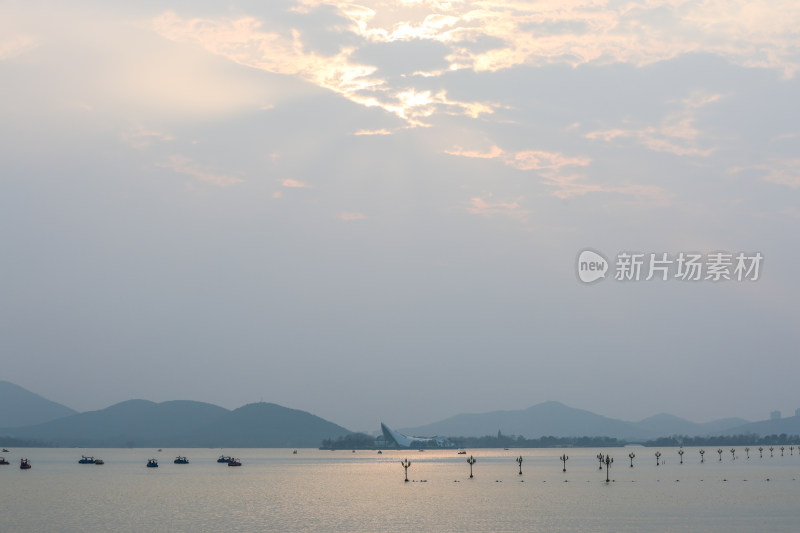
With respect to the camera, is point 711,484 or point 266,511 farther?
point 711,484

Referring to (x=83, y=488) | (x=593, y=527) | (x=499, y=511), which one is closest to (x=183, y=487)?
(x=83, y=488)

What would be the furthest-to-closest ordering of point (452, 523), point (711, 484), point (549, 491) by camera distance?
point (711, 484), point (549, 491), point (452, 523)

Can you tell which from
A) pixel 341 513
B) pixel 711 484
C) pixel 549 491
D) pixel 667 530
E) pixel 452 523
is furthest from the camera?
pixel 711 484

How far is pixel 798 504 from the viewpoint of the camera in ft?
445

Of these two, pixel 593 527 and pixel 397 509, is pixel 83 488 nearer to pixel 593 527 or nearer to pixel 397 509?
pixel 397 509

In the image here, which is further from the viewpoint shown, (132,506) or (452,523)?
(132,506)

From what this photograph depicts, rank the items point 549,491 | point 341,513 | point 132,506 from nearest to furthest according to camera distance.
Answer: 1. point 341,513
2. point 132,506
3. point 549,491

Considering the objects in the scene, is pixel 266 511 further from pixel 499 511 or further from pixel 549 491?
pixel 549 491

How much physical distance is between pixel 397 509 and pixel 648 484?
77.2 meters

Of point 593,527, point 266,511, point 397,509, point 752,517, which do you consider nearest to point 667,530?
point 593,527

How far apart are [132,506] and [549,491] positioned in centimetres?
7604

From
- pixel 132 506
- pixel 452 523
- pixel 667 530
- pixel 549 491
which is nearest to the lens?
pixel 667 530

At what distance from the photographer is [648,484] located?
190 m

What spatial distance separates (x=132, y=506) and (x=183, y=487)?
1982 inches
